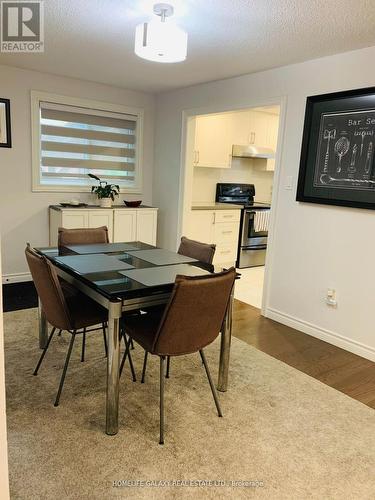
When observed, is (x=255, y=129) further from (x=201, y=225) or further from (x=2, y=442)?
(x=2, y=442)

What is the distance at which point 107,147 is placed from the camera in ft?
16.1

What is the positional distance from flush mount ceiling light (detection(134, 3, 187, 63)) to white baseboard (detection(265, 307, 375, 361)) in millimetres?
2428

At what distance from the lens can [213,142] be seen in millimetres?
5285

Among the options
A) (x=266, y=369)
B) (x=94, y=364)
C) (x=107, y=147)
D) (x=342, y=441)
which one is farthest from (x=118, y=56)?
(x=342, y=441)

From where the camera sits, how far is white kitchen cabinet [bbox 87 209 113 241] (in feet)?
14.4

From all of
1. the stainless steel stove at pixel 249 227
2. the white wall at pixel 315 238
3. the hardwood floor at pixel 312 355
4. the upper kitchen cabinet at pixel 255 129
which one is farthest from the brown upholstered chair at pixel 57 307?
the upper kitchen cabinet at pixel 255 129

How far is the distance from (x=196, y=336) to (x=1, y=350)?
1212mm

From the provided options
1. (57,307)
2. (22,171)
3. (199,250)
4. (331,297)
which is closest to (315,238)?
(331,297)

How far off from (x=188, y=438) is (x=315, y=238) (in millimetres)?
2036

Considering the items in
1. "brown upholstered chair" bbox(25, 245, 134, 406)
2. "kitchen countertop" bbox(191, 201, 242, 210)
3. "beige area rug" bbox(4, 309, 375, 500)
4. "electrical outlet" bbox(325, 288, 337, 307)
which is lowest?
"beige area rug" bbox(4, 309, 375, 500)

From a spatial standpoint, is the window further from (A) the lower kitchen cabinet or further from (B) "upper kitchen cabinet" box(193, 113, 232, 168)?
(B) "upper kitchen cabinet" box(193, 113, 232, 168)

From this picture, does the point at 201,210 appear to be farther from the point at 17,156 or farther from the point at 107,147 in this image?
the point at 17,156

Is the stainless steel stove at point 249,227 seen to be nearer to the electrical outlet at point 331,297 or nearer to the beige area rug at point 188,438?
the electrical outlet at point 331,297

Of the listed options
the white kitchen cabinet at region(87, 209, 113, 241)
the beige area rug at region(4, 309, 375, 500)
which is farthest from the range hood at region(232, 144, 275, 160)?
the beige area rug at region(4, 309, 375, 500)
